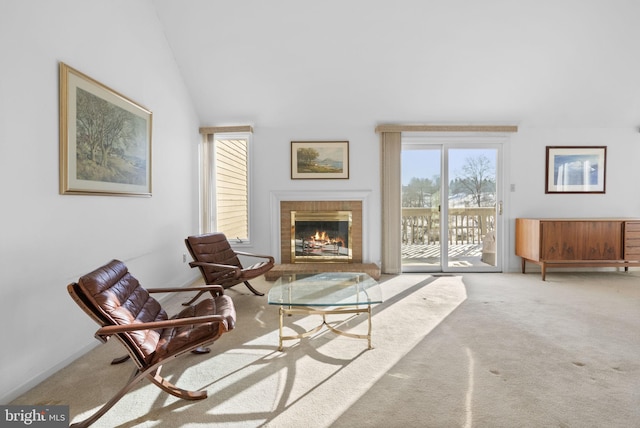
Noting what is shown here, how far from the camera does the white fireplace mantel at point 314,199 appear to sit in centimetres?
504

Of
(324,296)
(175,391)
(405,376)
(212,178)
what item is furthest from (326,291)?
(212,178)

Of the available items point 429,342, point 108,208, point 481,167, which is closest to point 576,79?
point 481,167

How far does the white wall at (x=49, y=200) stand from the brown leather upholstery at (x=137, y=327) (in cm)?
51

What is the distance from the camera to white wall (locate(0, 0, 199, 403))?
77.5 inches

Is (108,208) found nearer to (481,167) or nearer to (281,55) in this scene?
(281,55)

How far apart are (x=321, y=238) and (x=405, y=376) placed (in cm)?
308

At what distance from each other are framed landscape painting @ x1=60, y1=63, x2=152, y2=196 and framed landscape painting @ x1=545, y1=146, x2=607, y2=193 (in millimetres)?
5515

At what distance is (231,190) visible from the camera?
5242mm

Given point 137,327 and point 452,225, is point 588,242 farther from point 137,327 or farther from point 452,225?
point 137,327

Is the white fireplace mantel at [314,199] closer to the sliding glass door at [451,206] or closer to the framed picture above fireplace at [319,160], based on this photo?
the framed picture above fireplace at [319,160]

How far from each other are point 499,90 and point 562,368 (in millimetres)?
3682

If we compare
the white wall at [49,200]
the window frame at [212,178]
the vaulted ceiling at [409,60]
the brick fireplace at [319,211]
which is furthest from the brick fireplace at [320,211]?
the white wall at [49,200]

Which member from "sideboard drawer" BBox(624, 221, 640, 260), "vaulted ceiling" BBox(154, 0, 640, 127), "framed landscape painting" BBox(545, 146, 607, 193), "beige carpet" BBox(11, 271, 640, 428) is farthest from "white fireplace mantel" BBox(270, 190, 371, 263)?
"sideboard drawer" BBox(624, 221, 640, 260)

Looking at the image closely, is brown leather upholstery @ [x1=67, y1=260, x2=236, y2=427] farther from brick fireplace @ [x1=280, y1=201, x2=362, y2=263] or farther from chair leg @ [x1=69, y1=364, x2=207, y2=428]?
brick fireplace @ [x1=280, y1=201, x2=362, y2=263]
